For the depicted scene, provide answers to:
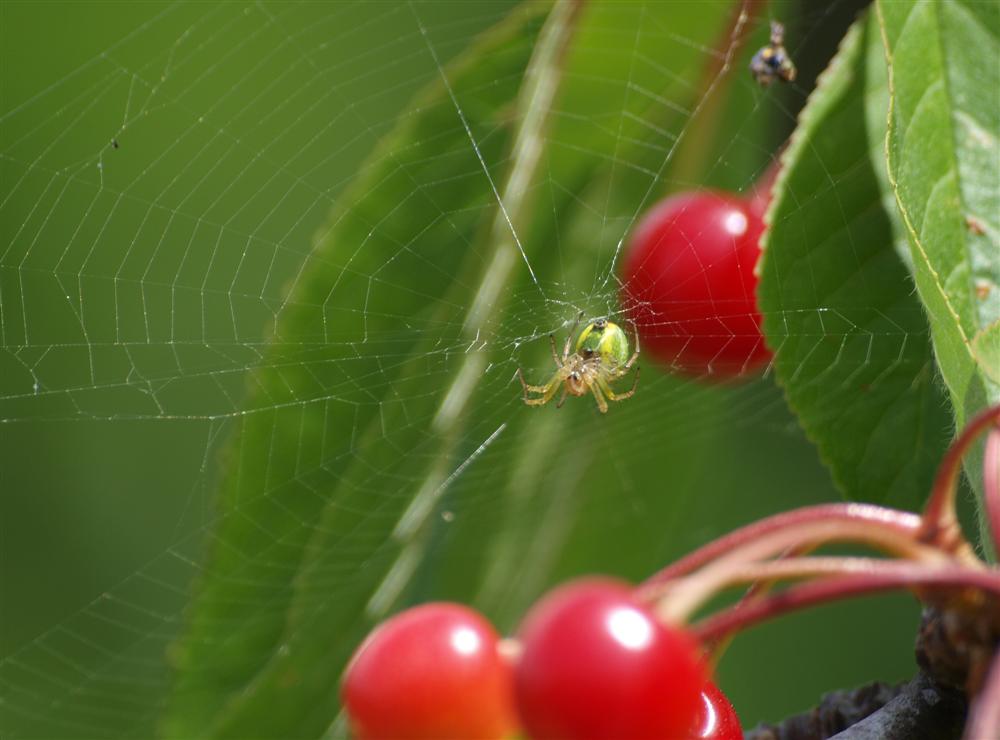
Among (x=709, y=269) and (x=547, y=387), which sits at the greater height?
(x=709, y=269)

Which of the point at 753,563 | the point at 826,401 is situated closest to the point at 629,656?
the point at 753,563

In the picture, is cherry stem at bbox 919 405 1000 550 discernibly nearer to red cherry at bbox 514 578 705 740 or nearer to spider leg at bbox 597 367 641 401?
red cherry at bbox 514 578 705 740

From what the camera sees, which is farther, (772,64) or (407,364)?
(772,64)

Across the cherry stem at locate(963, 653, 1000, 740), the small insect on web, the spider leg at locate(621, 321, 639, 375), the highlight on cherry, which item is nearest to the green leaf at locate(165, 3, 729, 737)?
the highlight on cherry

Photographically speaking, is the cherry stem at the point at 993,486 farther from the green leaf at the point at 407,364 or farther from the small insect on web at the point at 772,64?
the small insect on web at the point at 772,64

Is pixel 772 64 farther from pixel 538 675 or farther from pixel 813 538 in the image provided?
pixel 538 675

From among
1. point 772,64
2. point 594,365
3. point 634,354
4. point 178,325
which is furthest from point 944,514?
point 178,325
